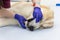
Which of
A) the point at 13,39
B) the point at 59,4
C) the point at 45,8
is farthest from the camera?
the point at 59,4

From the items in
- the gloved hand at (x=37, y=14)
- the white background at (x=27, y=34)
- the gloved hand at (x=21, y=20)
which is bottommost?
the white background at (x=27, y=34)

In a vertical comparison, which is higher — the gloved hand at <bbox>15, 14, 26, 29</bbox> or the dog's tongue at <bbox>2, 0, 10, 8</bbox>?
the dog's tongue at <bbox>2, 0, 10, 8</bbox>

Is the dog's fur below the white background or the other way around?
the other way around

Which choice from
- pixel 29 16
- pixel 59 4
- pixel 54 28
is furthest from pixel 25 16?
pixel 59 4

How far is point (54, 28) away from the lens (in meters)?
0.63

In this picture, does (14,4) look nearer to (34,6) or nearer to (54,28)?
(34,6)

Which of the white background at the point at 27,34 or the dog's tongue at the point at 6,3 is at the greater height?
the dog's tongue at the point at 6,3

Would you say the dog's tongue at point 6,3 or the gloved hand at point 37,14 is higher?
the dog's tongue at point 6,3

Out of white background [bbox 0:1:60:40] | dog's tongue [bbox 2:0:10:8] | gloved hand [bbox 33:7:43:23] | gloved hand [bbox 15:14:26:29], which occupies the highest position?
dog's tongue [bbox 2:0:10:8]

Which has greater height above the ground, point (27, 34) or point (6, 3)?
point (6, 3)

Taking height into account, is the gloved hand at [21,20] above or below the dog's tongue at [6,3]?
below

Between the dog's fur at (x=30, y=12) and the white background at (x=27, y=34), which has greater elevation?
the dog's fur at (x=30, y=12)

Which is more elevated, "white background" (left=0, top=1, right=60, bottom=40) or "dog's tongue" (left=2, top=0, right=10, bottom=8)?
"dog's tongue" (left=2, top=0, right=10, bottom=8)

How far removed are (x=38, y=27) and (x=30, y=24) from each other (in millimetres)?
37
